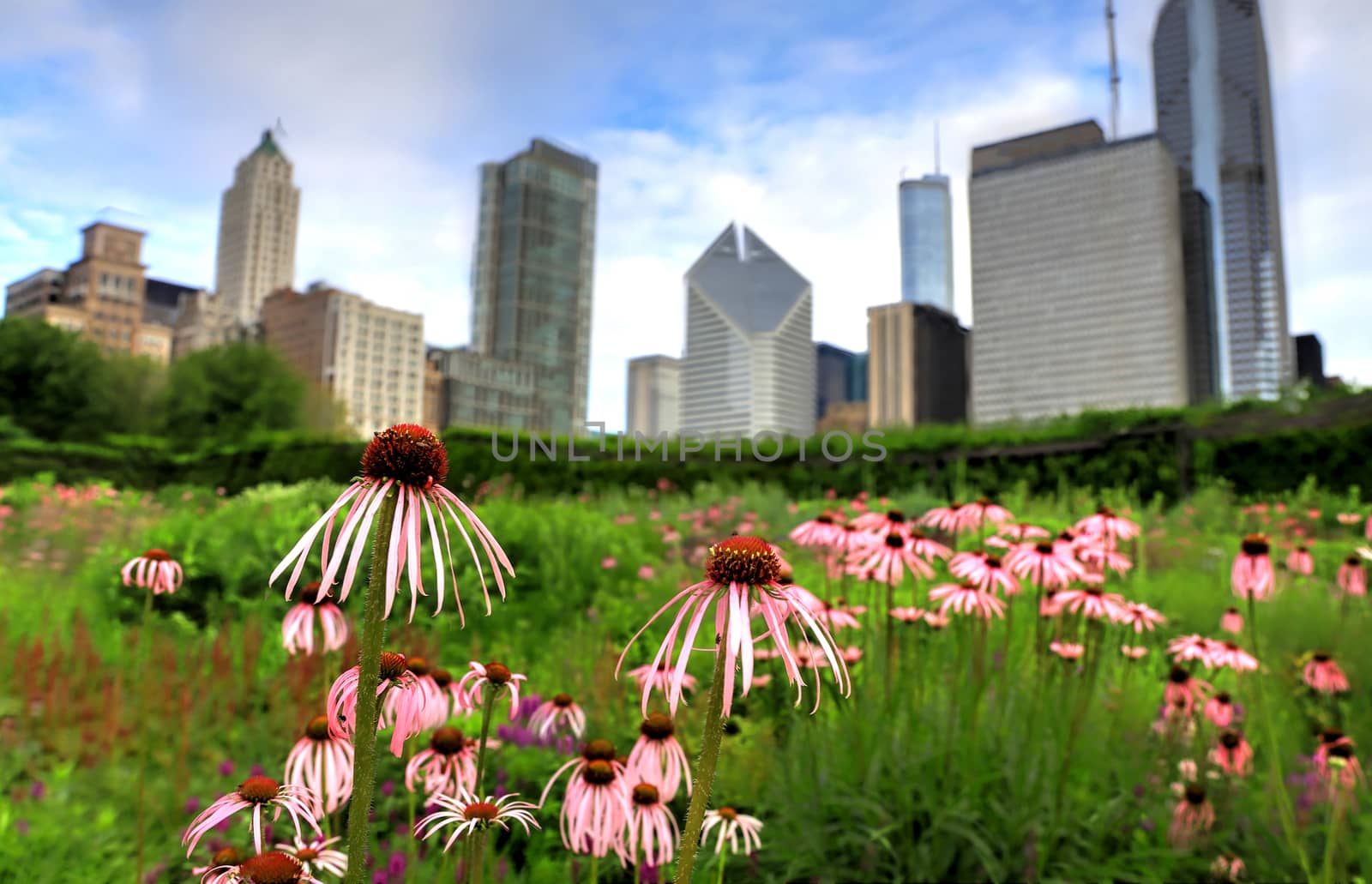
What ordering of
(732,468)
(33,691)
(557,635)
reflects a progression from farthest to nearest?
(732,468), (557,635), (33,691)

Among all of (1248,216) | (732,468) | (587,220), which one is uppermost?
(587,220)

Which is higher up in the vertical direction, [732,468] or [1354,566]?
[732,468]

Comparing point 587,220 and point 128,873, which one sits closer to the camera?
point 128,873

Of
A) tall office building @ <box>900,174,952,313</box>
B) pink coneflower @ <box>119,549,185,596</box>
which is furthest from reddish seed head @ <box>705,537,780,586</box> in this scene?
tall office building @ <box>900,174,952,313</box>

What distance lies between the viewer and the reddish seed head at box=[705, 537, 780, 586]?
0.79 meters

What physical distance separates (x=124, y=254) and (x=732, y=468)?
386 feet

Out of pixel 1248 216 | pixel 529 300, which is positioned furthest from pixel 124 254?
pixel 1248 216

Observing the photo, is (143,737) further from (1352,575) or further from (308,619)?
(1352,575)

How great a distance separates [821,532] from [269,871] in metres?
1.78

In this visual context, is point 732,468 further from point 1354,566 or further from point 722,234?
point 722,234

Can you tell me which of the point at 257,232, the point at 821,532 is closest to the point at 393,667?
the point at 821,532

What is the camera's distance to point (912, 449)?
1242cm

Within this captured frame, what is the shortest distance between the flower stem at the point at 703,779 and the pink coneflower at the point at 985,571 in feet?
5.47

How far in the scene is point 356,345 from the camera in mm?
103062
